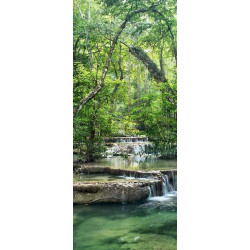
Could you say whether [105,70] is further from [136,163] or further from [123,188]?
[123,188]

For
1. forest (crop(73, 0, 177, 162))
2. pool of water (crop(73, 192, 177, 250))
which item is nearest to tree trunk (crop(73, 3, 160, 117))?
forest (crop(73, 0, 177, 162))

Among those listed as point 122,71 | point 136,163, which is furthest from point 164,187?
point 122,71

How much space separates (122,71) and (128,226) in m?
1.84

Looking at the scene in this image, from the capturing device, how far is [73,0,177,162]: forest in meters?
3.51

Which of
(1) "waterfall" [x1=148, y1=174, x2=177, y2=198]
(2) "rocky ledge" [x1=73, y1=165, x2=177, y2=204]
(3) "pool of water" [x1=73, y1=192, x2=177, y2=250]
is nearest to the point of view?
(3) "pool of water" [x1=73, y1=192, x2=177, y2=250]

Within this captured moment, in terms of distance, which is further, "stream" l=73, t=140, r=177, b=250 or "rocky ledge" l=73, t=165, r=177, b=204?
"rocky ledge" l=73, t=165, r=177, b=204

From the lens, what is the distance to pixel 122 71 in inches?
141

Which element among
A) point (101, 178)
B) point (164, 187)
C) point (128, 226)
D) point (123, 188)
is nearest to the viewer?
point (128, 226)

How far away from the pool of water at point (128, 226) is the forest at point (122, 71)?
0.63 meters

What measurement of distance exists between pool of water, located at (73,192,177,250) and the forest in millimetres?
634

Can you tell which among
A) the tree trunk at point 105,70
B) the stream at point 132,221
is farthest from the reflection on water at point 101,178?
the tree trunk at point 105,70

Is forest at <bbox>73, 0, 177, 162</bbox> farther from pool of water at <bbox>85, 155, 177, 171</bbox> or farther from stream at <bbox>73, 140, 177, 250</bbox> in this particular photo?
stream at <bbox>73, 140, 177, 250</bbox>
